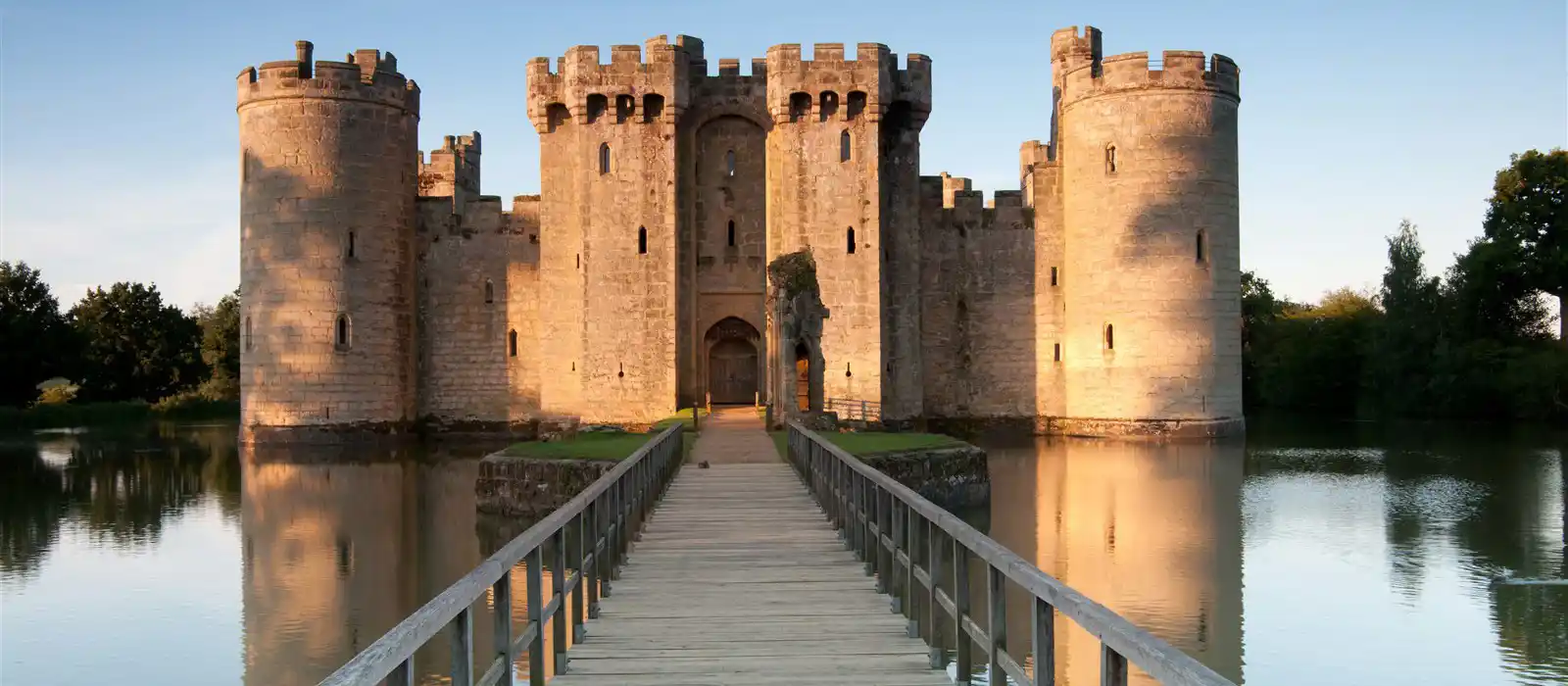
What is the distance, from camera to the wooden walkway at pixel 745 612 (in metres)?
7.14

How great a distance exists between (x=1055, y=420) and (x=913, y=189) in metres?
6.79

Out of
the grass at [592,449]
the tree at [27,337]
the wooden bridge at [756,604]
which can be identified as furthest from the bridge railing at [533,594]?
the tree at [27,337]

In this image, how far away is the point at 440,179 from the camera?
4644 cm

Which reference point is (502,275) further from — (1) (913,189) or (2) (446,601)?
(2) (446,601)

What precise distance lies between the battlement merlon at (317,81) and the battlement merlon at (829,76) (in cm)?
927

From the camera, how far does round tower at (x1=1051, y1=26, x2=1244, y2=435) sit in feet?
110

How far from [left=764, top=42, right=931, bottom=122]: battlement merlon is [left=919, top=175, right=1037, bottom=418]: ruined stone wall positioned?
11.5ft

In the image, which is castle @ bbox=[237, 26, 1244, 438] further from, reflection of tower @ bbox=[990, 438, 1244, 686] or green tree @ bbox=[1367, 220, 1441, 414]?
green tree @ bbox=[1367, 220, 1441, 414]

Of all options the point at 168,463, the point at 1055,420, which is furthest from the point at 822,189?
the point at 168,463

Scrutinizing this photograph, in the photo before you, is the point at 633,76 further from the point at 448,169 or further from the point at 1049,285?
the point at 448,169

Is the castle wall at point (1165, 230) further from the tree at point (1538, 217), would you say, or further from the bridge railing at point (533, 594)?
the bridge railing at point (533, 594)

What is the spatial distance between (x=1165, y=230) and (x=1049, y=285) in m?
4.00

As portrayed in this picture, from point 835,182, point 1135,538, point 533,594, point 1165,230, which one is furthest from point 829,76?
point 533,594

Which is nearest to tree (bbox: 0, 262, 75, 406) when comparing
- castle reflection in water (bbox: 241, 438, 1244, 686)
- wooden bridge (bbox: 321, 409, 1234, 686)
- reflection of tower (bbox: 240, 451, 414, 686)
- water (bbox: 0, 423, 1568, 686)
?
water (bbox: 0, 423, 1568, 686)
